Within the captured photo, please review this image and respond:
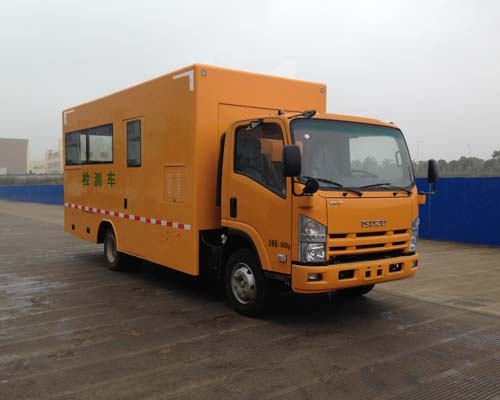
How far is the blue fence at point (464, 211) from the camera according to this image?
41.5ft

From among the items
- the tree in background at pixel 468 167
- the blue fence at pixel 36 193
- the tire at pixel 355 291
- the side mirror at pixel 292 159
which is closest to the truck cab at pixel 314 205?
the side mirror at pixel 292 159

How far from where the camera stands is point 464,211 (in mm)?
13273

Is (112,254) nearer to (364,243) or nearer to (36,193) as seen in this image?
(364,243)

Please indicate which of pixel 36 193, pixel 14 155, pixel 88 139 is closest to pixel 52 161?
pixel 14 155

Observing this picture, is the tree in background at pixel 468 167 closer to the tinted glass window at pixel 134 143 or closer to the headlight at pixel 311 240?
the tinted glass window at pixel 134 143

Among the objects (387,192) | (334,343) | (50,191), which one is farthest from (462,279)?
(50,191)

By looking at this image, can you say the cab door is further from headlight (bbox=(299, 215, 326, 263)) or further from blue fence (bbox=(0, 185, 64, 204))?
blue fence (bbox=(0, 185, 64, 204))

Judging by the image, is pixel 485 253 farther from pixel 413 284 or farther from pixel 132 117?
pixel 132 117

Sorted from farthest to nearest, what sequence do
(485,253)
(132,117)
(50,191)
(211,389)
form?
1. (50,191)
2. (485,253)
3. (132,117)
4. (211,389)

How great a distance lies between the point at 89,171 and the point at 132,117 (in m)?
2.24

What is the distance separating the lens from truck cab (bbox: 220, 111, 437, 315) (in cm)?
535

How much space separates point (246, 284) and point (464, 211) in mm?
9123

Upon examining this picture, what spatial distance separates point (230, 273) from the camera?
255 inches

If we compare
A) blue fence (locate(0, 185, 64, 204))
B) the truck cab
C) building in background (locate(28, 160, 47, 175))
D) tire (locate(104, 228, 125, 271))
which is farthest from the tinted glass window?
building in background (locate(28, 160, 47, 175))
